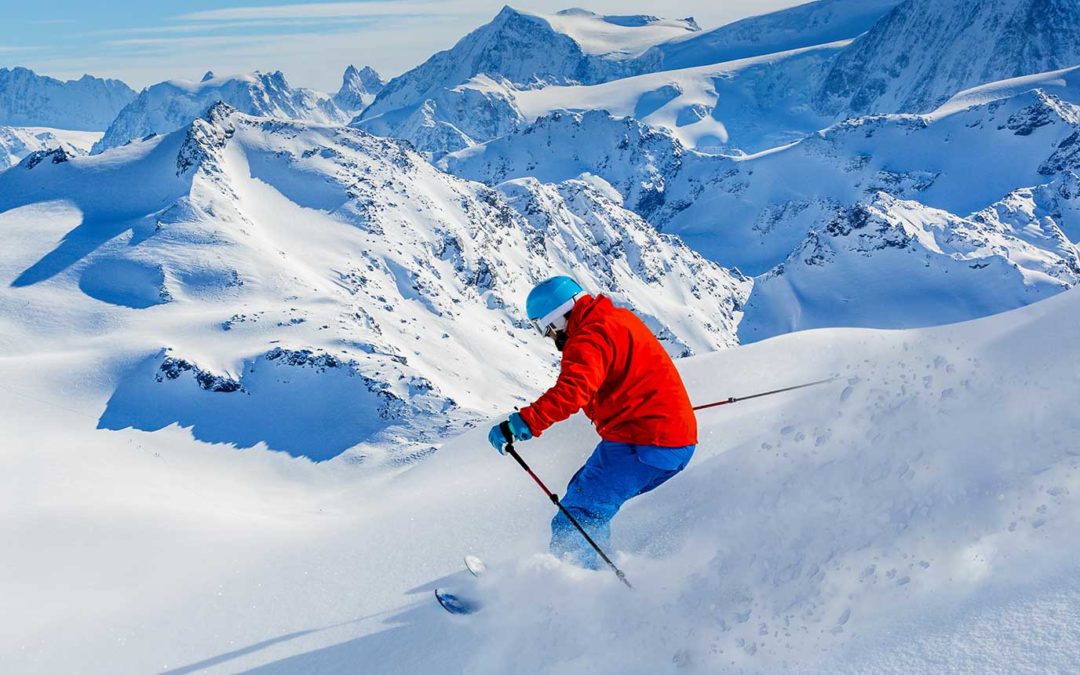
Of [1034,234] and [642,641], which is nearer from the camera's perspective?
[642,641]

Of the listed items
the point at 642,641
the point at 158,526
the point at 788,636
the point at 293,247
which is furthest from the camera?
the point at 293,247

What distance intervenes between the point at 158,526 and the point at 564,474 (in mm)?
6822

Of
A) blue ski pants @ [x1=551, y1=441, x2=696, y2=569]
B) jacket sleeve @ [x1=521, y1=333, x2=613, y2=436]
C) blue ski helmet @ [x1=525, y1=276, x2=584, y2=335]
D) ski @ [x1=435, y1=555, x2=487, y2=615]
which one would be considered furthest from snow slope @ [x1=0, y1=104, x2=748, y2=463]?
jacket sleeve @ [x1=521, y1=333, x2=613, y2=436]

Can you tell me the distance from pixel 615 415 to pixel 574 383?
25.1 inches

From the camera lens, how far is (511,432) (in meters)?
5.41

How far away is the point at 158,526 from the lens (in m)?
11.9

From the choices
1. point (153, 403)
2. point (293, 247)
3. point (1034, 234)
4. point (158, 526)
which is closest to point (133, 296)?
point (153, 403)

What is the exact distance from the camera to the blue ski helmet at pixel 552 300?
18.8 feet

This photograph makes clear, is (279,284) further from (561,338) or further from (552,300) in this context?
(552,300)

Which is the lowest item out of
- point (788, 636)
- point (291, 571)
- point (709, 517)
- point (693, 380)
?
point (693, 380)

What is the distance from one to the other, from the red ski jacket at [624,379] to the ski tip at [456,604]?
146 cm

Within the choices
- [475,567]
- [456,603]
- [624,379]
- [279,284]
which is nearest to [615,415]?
[624,379]

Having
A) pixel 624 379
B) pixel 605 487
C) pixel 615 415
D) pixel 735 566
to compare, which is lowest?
pixel 735 566

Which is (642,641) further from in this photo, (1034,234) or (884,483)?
(1034,234)
